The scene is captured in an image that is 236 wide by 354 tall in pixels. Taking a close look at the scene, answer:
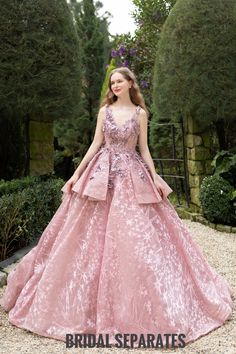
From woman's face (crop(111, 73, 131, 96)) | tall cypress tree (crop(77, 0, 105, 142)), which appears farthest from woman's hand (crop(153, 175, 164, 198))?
tall cypress tree (crop(77, 0, 105, 142))

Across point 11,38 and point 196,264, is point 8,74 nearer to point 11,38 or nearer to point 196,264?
point 11,38

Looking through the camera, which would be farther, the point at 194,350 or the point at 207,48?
the point at 207,48

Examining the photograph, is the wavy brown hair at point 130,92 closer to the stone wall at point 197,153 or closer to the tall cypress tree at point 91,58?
the stone wall at point 197,153

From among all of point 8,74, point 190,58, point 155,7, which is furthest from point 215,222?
point 155,7

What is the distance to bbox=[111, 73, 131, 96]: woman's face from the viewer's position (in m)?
3.21

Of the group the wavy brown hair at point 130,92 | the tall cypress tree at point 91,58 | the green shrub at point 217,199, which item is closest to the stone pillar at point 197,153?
the green shrub at point 217,199

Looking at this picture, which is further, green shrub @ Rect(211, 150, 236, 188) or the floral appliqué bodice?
green shrub @ Rect(211, 150, 236, 188)

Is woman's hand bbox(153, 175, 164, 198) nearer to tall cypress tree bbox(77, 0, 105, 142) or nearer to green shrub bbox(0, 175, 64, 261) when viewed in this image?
green shrub bbox(0, 175, 64, 261)

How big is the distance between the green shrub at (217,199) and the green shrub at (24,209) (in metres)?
1.94

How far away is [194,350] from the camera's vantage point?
2662 mm

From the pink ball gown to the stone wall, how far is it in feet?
12.5

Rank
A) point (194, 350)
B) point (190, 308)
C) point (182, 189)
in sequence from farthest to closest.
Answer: point (182, 189)
point (190, 308)
point (194, 350)

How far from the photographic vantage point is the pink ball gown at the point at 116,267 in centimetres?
274

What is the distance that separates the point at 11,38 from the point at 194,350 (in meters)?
4.07
